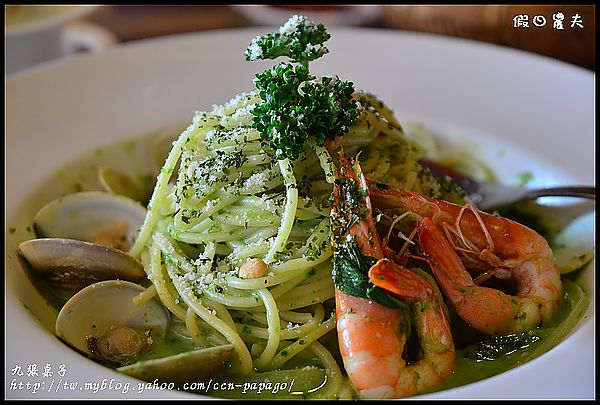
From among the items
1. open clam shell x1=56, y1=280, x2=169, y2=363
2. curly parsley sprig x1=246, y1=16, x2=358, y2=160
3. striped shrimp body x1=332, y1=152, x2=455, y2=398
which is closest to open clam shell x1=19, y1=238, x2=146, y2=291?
open clam shell x1=56, y1=280, x2=169, y2=363

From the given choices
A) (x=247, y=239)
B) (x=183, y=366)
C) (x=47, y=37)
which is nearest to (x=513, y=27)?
(x=247, y=239)

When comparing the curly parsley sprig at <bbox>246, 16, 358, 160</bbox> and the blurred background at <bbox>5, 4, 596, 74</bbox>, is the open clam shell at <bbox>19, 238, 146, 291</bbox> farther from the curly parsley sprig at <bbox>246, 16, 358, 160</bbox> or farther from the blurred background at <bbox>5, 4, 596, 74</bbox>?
the blurred background at <bbox>5, 4, 596, 74</bbox>

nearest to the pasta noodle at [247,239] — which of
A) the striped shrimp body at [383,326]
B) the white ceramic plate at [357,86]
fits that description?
the striped shrimp body at [383,326]

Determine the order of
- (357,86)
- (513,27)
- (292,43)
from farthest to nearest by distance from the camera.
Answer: (513,27) < (357,86) < (292,43)

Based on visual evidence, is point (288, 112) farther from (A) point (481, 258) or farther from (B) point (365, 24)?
(B) point (365, 24)

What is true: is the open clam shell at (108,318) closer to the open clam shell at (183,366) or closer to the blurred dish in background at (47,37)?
the open clam shell at (183,366)

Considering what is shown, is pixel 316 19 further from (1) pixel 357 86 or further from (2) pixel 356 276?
(2) pixel 356 276
